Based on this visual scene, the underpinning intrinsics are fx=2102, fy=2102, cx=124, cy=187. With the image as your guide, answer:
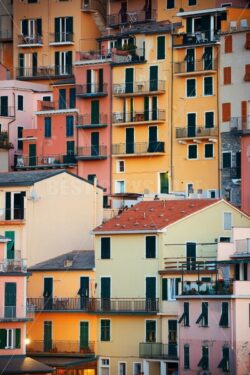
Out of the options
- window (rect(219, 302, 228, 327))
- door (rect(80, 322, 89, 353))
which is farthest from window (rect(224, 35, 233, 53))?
window (rect(219, 302, 228, 327))

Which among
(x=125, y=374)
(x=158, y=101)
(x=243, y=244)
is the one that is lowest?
(x=125, y=374)

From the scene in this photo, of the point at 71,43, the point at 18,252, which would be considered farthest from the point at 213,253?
the point at 71,43

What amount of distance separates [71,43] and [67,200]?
26.9 metres


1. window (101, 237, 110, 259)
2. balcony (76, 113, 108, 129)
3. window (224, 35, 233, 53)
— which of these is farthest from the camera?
balcony (76, 113, 108, 129)

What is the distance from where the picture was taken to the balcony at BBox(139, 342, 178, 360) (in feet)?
375

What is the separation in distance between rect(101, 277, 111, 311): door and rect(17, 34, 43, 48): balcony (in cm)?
3596

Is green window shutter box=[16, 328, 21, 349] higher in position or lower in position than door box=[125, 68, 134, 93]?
lower

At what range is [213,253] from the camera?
117 meters

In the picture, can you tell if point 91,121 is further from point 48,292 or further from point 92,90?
point 48,292

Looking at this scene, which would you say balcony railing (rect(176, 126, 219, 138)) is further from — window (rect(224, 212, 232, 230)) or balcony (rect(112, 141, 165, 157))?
window (rect(224, 212, 232, 230))

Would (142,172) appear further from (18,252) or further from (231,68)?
(18,252)

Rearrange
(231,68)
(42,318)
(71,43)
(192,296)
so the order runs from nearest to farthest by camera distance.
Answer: (192,296), (42,318), (231,68), (71,43)

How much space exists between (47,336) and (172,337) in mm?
8194

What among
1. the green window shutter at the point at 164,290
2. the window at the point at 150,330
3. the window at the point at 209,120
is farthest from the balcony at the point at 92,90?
the window at the point at 150,330
